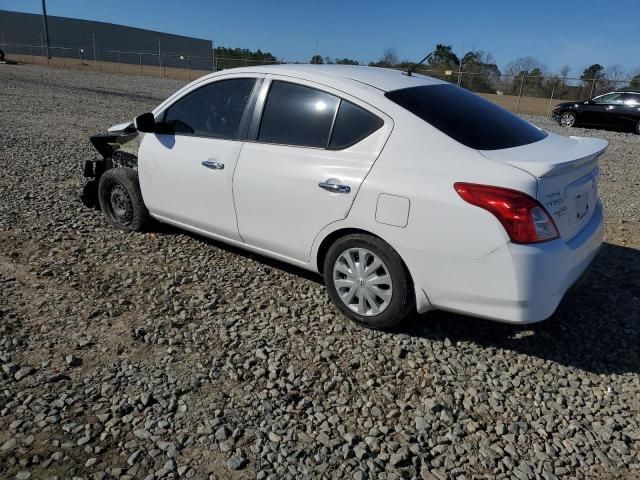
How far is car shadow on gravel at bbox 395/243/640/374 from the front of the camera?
3.23m

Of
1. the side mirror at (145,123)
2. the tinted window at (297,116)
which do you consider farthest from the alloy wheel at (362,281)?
the side mirror at (145,123)

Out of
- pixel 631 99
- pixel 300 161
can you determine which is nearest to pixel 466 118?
pixel 300 161

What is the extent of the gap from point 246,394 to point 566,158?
7.63 feet

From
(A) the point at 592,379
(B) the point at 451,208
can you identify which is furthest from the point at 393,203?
(A) the point at 592,379

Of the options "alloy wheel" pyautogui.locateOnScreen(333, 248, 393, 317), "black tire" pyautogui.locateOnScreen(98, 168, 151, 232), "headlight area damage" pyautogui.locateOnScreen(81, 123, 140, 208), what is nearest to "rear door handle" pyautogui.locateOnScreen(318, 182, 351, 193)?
"alloy wheel" pyautogui.locateOnScreen(333, 248, 393, 317)

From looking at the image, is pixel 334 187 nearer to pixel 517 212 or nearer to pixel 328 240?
pixel 328 240

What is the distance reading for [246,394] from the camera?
278 centimetres

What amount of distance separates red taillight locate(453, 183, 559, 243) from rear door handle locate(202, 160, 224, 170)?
2.02 metres

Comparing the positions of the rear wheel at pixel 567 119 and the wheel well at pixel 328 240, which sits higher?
the rear wheel at pixel 567 119

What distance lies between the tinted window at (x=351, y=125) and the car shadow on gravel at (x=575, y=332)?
1322mm

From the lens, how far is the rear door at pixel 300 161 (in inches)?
128

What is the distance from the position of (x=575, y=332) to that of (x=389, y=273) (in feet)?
4.71

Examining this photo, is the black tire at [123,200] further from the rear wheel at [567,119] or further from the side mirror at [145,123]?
the rear wheel at [567,119]

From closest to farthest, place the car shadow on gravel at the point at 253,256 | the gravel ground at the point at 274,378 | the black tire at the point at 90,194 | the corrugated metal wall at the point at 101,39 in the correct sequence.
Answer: the gravel ground at the point at 274,378, the car shadow on gravel at the point at 253,256, the black tire at the point at 90,194, the corrugated metal wall at the point at 101,39
